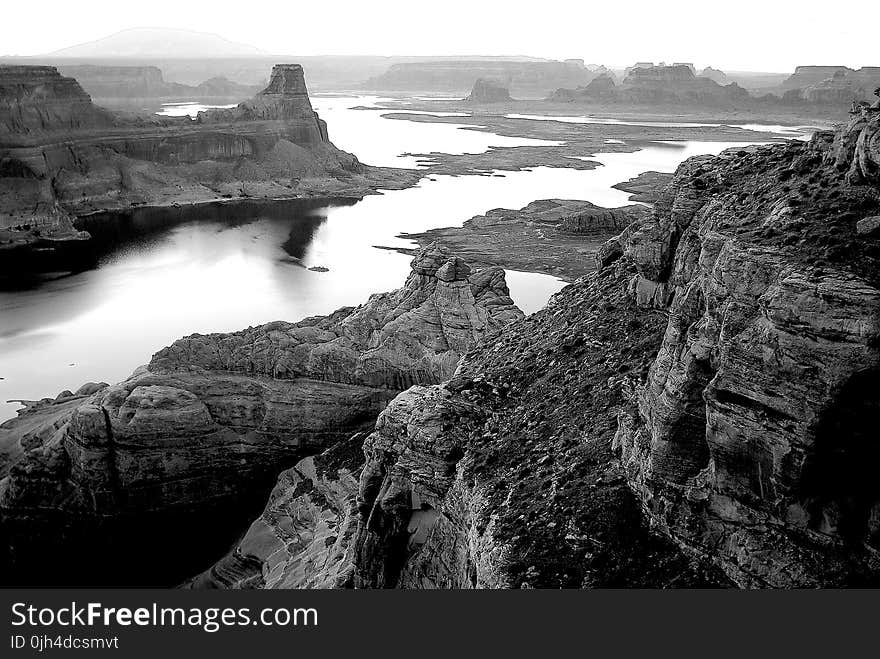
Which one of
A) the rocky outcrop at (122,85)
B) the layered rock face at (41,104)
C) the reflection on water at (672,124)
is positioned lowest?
the layered rock face at (41,104)

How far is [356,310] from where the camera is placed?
86.2 ft

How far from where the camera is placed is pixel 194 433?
787 inches

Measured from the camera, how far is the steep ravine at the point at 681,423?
9.00m

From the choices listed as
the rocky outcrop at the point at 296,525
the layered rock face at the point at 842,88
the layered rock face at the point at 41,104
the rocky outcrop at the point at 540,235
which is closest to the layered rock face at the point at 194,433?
the rocky outcrop at the point at 296,525

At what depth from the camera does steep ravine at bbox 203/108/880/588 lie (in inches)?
354

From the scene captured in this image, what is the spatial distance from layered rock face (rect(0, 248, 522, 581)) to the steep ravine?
14.1 feet

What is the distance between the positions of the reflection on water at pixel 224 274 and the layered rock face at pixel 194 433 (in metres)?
11.3

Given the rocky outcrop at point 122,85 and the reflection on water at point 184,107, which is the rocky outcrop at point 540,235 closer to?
the reflection on water at point 184,107

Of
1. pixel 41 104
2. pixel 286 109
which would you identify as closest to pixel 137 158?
pixel 41 104

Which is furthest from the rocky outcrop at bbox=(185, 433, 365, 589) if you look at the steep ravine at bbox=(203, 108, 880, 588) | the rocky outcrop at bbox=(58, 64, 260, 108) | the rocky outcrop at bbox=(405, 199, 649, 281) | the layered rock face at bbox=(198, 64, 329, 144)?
the rocky outcrop at bbox=(58, 64, 260, 108)

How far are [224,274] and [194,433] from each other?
34.0 meters

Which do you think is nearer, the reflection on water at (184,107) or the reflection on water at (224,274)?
the reflection on water at (224,274)

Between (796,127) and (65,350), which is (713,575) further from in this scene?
(796,127)

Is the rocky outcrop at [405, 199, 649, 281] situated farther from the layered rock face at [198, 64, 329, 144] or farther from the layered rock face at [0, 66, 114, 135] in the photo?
the layered rock face at [0, 66, 114, 135]
